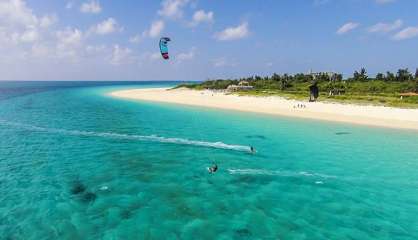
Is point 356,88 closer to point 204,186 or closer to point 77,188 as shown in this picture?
point 204,186

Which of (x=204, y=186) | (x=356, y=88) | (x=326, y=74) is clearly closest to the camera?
(x=204, y=186)

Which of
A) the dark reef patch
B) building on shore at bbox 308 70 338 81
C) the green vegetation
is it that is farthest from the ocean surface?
building on shore at bbox 308 70 338 81

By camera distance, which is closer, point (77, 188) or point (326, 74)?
point (77, 188)

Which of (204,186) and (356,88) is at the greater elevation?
(356,88)

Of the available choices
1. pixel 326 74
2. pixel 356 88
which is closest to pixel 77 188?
pixel 356 88

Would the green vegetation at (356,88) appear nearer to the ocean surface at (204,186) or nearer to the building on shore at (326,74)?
the building on shore at (326,74)

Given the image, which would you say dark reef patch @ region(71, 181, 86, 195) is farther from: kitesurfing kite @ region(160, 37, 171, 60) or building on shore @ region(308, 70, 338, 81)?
building on shore @ region(308, 70, 338, 81)

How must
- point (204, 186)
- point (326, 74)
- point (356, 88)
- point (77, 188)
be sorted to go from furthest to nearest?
point (326, 74) < point (356, 88) < point (204, 186) < point (77, 188)

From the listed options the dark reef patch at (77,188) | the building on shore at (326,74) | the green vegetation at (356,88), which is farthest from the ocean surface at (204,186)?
the building on shore at (326,74)
